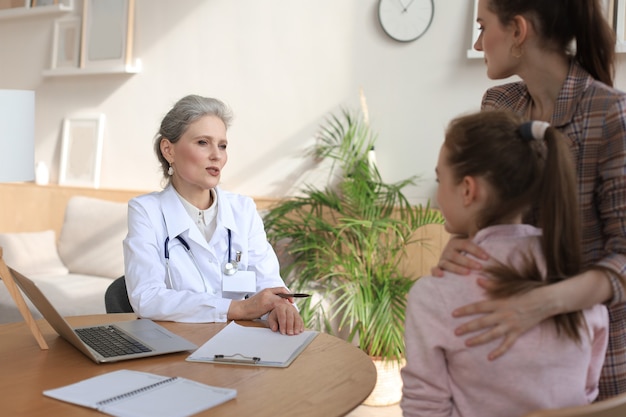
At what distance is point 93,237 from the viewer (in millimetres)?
5023

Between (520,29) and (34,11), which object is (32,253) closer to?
(34,11)

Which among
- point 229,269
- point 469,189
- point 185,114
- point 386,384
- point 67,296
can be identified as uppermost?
point 185,114

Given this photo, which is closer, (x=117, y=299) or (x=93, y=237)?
(x=117, y=299)

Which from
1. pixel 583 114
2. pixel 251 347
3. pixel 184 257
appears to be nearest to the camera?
pixel 583 114

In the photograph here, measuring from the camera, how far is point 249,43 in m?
4.88

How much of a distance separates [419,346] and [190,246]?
1333 millimetres

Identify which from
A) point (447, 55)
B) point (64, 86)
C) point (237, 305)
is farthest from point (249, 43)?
point (237, 305)

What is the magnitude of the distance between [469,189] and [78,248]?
4.22 metres

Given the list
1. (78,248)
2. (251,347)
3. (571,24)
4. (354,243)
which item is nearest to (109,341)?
(251,347)

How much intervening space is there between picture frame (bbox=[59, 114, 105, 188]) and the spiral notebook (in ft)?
13.5

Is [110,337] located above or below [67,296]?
above

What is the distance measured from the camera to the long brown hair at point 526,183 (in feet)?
4.06

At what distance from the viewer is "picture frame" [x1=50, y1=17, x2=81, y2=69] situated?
5.65m

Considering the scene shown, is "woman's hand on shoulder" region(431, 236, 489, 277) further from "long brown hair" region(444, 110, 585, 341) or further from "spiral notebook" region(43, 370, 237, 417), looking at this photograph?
"spiral notebook" region(43, 370, 237, 417)
